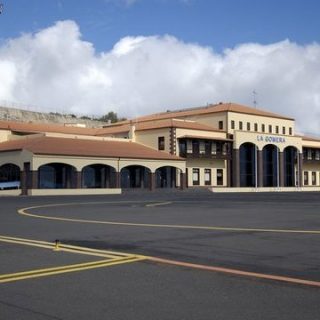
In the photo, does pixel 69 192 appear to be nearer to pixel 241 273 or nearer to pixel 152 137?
pixel 152 137

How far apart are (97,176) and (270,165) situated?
103 ft

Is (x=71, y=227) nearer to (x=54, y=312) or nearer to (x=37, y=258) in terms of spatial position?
(x=37, y=258)

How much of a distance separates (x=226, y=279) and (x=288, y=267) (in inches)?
64.2

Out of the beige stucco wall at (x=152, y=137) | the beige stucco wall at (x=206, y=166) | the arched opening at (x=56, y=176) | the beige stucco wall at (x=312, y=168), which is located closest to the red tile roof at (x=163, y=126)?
the beige stucco wall at (x=152, y=137)

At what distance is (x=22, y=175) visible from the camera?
57906mm

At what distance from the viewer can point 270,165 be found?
86.9 metres

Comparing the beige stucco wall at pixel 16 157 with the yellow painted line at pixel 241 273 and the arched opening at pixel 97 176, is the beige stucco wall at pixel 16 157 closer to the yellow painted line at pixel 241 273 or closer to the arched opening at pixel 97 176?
the arched opening at pixel 97 176

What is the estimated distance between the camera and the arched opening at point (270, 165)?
86125 millimetres

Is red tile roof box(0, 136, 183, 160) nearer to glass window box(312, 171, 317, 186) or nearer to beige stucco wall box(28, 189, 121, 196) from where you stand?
beige stucco wall box(28, 189, 121, 196)

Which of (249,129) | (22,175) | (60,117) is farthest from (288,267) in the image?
(60,117)

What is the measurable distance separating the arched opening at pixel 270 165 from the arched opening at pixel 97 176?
29112 mm

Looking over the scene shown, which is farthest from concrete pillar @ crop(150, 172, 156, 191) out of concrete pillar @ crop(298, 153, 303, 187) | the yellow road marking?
the yellow road marking

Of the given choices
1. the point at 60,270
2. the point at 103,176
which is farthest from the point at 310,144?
the point at 60,270

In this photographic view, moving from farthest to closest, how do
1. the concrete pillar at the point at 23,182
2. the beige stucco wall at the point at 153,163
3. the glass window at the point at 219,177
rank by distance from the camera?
1. the glass window at the point at 219,177
2. the beige stucco wall at the point at 153,163
3. the concrete pillar at the point at 23,182
